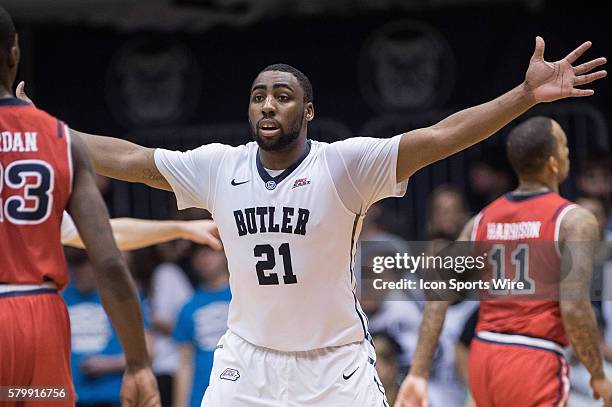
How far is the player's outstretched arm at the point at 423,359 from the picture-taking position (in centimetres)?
754

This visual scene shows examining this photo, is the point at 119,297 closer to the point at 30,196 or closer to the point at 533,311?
the point at 30,196

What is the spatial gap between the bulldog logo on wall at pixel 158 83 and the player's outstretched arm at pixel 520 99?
8616 millimetres

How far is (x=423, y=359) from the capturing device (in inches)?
303

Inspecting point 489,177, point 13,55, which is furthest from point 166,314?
point 13,55

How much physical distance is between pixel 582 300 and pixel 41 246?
388 centimetres

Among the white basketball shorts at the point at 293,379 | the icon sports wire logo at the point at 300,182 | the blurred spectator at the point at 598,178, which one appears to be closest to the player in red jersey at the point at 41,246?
the white basketball shorts at the point at 293,379

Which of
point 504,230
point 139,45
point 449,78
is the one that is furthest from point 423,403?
point 139,45

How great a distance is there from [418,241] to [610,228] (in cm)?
275

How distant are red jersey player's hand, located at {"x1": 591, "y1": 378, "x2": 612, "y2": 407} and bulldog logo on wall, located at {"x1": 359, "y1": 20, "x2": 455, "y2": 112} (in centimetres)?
623

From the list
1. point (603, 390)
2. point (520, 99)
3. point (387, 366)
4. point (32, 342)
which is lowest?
point (387, 366)

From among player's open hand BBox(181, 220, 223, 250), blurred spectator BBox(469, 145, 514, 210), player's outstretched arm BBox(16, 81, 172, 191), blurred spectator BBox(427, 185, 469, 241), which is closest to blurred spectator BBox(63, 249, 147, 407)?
blurred spectator BBox(427, 185, 469, 241)

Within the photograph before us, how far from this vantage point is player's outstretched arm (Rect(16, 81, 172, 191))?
269 inches

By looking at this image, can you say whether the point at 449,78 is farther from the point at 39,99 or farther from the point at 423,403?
the point at 423,403

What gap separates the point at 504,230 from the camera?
7.82 m
